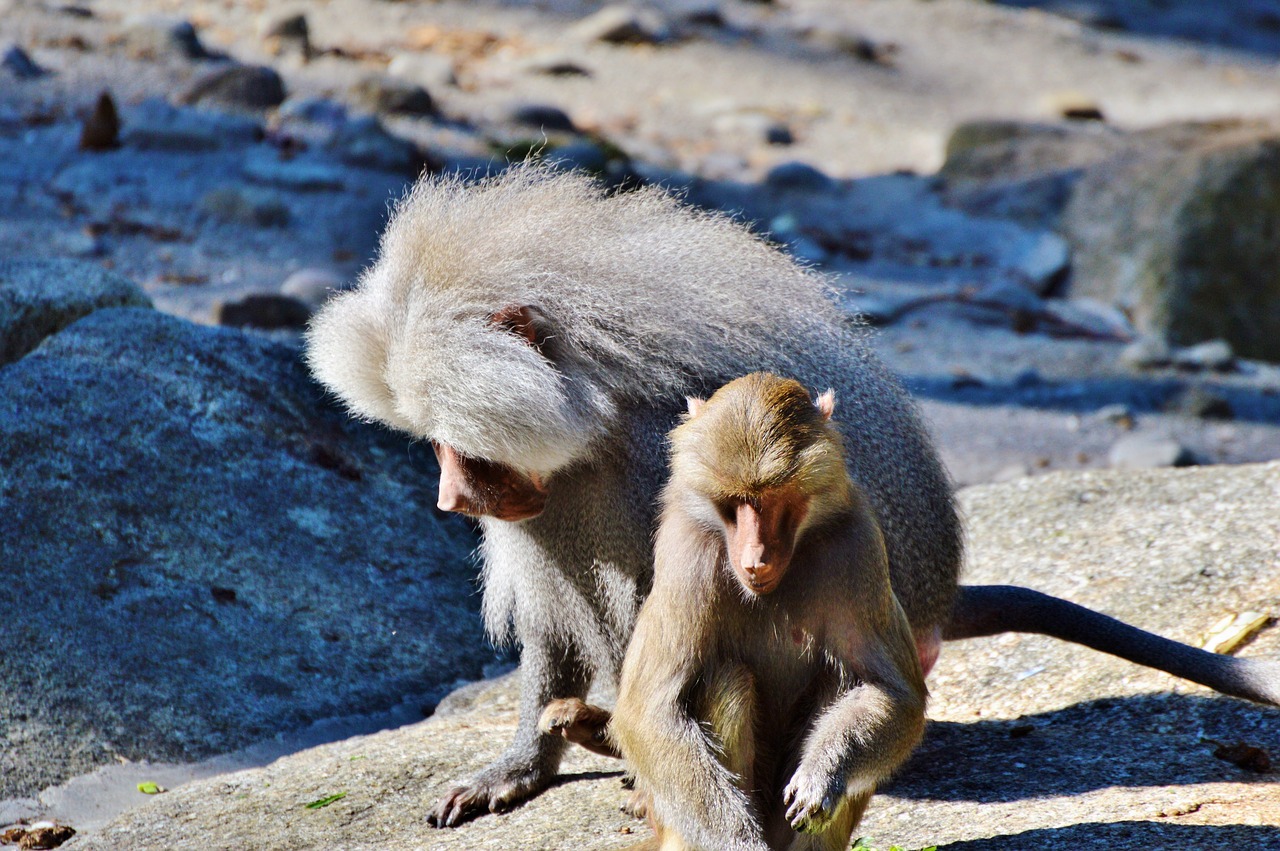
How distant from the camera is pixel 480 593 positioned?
16.8ft

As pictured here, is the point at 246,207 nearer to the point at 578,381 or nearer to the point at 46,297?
the point at 46,297

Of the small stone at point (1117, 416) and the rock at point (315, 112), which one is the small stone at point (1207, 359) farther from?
the rock at point (315, 112)

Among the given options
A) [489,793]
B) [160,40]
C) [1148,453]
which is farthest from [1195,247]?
[160,40]

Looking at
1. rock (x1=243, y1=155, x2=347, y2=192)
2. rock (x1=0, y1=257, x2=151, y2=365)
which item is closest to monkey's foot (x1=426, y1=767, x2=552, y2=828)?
rock (x1=0, y1=257, x2=151, y2=365)

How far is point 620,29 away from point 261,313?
7603mm

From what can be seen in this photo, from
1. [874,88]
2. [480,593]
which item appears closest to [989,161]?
[874,88]

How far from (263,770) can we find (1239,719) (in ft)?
8.92

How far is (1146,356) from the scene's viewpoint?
797 centimetres

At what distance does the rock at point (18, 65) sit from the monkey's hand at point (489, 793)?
7.98 metres

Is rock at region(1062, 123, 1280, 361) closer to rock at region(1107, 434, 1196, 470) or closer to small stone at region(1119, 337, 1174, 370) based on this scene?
small stone at region(1119, 337, 1174, 370)

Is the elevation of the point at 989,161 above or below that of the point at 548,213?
below

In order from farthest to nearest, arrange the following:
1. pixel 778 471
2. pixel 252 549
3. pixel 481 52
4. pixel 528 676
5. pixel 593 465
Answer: pixel 481 52 → pixel 252 549 → pixel 528 676 → pixel 593 465 → pixel 778 471

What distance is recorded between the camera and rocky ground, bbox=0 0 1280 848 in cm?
416

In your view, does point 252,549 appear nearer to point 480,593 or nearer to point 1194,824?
point 480,593
